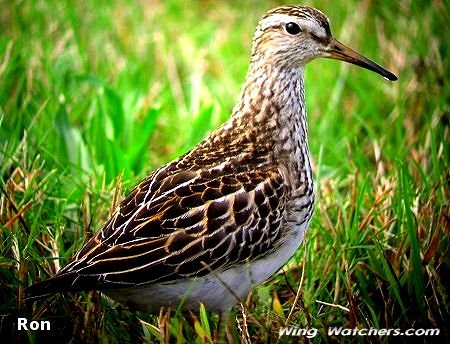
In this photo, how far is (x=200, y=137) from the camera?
5.45 meters

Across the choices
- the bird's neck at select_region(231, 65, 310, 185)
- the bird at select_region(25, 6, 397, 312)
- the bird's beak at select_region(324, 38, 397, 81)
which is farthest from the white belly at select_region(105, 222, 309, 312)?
the bird's beak at select_region(324, 38, 397, 81)

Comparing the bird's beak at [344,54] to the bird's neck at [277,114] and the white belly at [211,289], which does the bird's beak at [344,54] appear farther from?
the white belly at [211,289]

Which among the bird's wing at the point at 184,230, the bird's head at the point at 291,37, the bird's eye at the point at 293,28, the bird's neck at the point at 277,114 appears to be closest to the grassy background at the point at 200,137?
the bird's wing at the point at 184,230

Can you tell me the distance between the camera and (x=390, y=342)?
12.1 ft

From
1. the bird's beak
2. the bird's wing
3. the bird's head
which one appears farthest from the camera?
the bird's beak

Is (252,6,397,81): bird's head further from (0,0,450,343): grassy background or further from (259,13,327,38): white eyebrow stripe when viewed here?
(0,0,450,343): grassy background

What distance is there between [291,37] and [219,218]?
113 centimetres

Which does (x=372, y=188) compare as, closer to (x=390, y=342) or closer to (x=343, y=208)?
(x=343, y=208)

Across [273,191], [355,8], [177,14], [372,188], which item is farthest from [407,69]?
[273,191]

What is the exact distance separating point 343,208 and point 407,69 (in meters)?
2.01

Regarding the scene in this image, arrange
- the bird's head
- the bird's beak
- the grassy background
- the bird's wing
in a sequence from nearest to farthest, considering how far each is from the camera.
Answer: the bird's wing < the grassy background < the bird's head < the bird's beak

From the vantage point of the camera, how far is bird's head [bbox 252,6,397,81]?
4195 millimetres

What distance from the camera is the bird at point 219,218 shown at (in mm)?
3518

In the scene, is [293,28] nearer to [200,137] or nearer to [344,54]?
[344,54]
